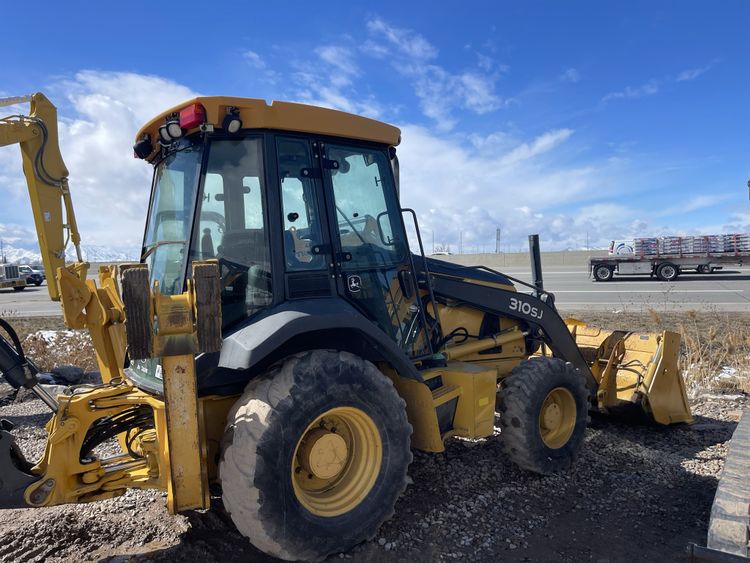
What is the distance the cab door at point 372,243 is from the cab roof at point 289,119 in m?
0.12

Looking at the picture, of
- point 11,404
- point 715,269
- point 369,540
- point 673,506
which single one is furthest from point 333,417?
point 715,269

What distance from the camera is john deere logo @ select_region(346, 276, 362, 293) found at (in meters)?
3.66

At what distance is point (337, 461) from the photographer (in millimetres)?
3258

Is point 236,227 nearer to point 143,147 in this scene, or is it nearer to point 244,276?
point 244,276

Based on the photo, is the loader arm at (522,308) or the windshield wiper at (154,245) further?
the loader arm at (522,308)

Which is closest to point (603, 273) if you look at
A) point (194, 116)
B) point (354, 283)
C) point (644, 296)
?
point (644, 296)

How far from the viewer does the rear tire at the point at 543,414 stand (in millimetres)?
4309

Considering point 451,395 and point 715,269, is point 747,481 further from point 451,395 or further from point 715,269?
point 715,269

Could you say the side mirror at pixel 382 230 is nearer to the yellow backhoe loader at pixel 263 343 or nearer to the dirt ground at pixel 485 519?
the yellow backhoe loader at pixel 263 343

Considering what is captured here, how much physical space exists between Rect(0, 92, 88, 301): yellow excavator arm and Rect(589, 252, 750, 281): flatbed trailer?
25.0m

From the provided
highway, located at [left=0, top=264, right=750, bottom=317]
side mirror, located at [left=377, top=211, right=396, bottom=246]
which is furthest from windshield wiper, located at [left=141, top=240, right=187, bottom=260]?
highway, located at [left=0, top=264, right=750, bottom=317]

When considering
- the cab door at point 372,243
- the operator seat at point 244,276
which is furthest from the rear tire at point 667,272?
the operator seat at point 244,276

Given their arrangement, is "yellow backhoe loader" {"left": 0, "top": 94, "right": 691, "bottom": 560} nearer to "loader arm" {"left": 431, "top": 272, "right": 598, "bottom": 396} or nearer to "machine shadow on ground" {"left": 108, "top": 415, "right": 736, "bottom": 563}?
"loader arm" {"left": 431, "top": 272, "right": 598, "bottom": 396}

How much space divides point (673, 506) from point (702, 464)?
0.93 m
